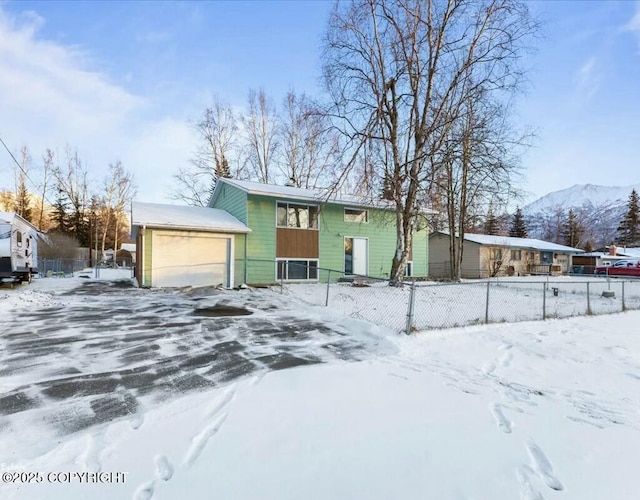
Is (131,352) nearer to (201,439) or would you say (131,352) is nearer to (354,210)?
(201,439)

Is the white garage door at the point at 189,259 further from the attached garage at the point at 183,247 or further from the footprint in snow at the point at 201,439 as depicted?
the footprint in snow at the point at 201,439

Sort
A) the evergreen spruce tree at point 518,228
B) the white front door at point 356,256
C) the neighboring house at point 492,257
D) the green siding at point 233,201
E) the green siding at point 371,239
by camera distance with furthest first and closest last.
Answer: the evergreen spruce tree at point 518,228 → the neighboring house at point 492,257 → the white front door at point 356,256 → the green siding at point 371,239 → the green siding at point 233,201

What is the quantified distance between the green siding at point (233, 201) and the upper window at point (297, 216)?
154 centimetres

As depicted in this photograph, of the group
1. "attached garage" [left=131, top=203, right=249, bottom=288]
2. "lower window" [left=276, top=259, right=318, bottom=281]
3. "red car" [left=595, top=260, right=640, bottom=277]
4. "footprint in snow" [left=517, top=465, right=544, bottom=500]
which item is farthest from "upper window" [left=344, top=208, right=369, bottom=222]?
"red car" [left=595, top=260, right=640, bottom=277]

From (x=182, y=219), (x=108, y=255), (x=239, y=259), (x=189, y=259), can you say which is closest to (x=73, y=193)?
(x=108, y=255)

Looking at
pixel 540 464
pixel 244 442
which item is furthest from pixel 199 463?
pixel 540 464

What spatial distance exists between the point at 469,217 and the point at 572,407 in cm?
2141

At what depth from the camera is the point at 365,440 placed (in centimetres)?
269

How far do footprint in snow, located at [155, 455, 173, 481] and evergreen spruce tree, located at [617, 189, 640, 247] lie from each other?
70769 millimetres

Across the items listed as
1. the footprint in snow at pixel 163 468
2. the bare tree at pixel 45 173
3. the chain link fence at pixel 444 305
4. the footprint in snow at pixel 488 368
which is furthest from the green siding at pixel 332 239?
the bare tree at pixel 45 173

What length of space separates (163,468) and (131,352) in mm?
3065

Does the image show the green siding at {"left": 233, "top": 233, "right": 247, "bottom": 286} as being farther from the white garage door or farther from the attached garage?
the white garage door

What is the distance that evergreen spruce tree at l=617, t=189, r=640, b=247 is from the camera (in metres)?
53.6

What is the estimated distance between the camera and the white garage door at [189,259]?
1324 centimetres
